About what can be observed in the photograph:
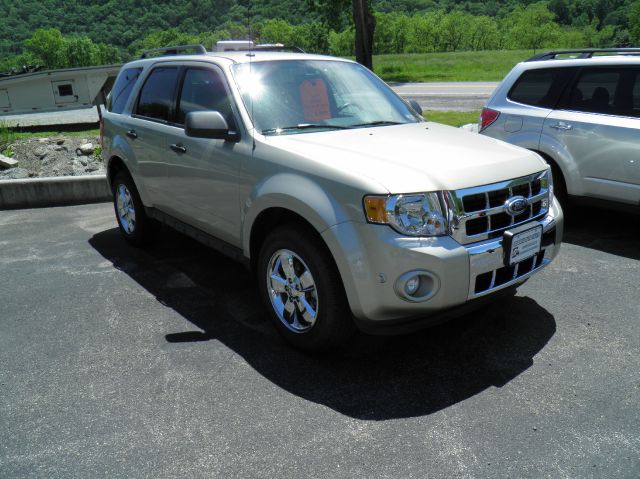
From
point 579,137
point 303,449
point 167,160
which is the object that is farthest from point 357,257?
point 579,137

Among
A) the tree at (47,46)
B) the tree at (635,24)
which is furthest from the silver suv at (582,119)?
the tree at (47,46)

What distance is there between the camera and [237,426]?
2982 mm

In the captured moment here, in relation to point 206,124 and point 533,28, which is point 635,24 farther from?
point 206,124

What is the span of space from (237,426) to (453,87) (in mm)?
26435

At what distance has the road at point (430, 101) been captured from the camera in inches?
674

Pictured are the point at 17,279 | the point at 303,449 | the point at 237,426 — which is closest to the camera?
the point at 303,449

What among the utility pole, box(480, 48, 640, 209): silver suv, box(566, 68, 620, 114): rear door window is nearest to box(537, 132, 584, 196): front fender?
box(480, 48, 640, 209): silver suv

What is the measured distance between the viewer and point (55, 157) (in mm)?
10820

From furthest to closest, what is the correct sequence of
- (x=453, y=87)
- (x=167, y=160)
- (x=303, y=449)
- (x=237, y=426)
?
1. (x=453, y=87)
2. (x=167, y=160)
3. (x=237, y=426)
4. (x=303, y=449)

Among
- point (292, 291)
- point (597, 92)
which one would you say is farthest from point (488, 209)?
point (597, 92)

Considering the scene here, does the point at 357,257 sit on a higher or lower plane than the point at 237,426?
higher

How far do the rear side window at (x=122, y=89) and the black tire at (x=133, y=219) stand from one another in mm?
679

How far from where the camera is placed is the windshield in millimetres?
4023

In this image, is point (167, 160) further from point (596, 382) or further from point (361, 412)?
point (596, 382)
